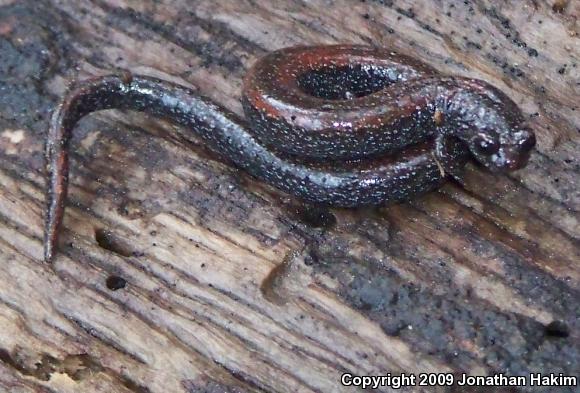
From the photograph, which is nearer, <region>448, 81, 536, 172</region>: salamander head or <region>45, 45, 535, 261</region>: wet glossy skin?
<region>448, 81, 536, 172</region>: salamander head

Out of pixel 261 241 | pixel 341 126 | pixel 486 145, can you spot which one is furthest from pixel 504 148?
pixel 261 241

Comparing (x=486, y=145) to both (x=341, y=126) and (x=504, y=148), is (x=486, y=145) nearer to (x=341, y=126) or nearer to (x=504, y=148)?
(x=504, y=148)

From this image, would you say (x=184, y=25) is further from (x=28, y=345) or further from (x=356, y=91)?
(x=28, y=345)

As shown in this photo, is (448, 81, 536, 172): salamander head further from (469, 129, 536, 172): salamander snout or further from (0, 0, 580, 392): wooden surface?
(0, 0, 580, 392): wooden surface

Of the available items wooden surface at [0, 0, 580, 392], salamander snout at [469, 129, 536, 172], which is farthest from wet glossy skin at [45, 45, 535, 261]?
wooden surface at [0, 0, 580, 392]

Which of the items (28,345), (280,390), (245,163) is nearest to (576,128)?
(245,163)

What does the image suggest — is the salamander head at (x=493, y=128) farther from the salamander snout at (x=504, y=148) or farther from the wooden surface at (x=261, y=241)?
the wooden surface at (x=261, y=241)

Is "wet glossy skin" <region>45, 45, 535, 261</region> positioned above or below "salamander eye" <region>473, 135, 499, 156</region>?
below

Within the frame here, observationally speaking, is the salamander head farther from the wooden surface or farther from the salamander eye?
the wooden surface
